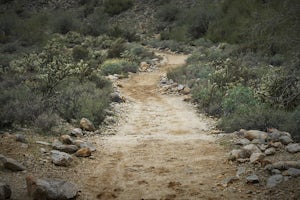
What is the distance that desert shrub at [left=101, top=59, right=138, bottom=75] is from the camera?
52.7 ft

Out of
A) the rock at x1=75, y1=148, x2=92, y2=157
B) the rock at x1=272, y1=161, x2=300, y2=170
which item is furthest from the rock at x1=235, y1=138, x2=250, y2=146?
the rock at x1=75, y1=148, x2=92, y2=157

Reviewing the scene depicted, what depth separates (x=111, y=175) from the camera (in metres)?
5.93

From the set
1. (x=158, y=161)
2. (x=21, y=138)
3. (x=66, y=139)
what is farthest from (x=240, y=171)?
(x=21, y=138)

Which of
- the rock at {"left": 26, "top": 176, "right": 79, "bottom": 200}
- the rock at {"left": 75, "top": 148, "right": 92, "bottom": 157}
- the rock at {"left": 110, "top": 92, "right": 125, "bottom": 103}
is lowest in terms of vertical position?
the rock at {"left": 110, "top": 92, "right": 125, "bottom": 103}

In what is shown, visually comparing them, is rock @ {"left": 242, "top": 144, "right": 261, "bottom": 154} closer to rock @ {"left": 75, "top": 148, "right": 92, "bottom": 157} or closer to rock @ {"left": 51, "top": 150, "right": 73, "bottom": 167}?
rock @ {"left": 75, "top": 148, "right": 92, "bottom": 157}

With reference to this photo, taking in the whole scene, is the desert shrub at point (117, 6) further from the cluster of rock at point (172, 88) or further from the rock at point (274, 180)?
the rock at point (274, 180)

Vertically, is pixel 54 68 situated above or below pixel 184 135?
above

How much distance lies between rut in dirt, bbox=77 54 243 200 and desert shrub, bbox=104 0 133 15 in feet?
84.4

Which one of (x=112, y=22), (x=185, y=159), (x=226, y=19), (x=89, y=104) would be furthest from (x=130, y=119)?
(x=112, y=22)

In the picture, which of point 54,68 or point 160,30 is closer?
point 54,68

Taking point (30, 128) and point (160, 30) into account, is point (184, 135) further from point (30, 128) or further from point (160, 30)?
point (160, 30)

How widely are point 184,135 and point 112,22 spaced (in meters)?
26.9

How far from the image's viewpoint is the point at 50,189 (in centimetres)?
485

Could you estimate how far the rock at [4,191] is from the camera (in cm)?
463
